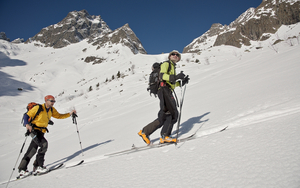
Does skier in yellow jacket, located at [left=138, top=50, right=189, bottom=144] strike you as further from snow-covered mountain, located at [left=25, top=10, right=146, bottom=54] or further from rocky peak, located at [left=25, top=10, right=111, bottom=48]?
rocky peak, located at [left=25, top=10, right=111, bottom=48]

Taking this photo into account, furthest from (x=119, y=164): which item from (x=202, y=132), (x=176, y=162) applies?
(x=202, y=132)

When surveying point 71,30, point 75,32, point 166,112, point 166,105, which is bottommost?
point 166,112

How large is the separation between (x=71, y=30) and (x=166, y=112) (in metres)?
109

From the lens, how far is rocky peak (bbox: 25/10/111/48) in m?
85.5

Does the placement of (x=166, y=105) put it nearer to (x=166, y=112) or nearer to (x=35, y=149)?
Answer: (x=166, y=112)

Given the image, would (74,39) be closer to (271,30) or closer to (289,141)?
(271,30)

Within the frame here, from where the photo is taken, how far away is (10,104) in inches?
692

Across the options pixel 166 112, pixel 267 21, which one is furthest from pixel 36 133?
pixel 267 21

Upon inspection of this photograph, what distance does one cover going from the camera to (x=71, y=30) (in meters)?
92.9

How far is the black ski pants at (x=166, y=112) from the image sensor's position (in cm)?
244

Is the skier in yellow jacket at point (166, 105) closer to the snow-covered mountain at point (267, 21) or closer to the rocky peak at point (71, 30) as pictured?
the snow-covered mountain at point (267, 21)

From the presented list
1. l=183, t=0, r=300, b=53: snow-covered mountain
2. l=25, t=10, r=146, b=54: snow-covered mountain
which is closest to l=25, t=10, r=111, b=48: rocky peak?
l=25, t=10, r=146, b=54: snow-covered mountain

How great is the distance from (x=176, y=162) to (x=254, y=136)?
783 mm

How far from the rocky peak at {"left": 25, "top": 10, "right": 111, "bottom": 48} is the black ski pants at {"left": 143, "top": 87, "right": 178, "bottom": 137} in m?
90.3
